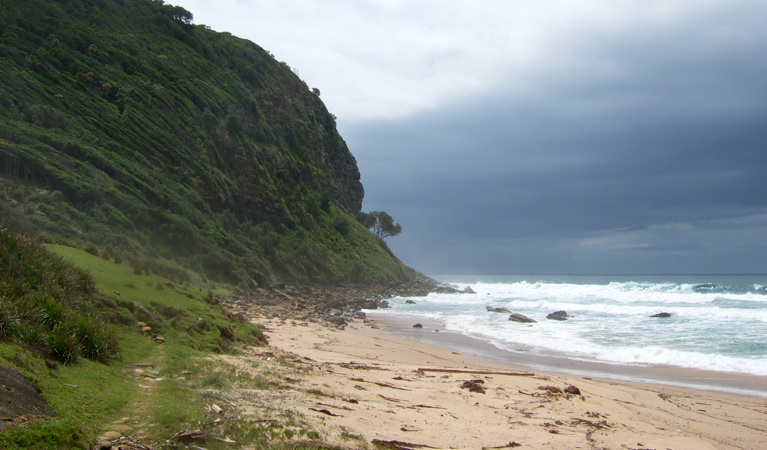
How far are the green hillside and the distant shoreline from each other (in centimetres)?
1293

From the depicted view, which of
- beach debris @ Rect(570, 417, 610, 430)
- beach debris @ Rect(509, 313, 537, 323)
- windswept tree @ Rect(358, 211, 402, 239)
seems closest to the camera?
beach debris @ Rect(570, 417, 610, 430)

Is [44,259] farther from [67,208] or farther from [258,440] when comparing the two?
[67,208]

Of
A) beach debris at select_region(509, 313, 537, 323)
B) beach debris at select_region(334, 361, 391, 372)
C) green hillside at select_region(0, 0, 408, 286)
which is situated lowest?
beach debris at select_region(334, 361, 391, 372)

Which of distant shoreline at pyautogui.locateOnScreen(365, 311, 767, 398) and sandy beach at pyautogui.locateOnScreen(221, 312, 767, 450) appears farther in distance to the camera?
distant shoreline at pyautogui.locateOnScreen(365, 311, 767, 398)

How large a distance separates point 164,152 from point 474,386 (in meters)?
39.2

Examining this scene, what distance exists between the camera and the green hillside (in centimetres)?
2747

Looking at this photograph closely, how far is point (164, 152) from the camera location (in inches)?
1667

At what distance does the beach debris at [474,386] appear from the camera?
35.1 feet

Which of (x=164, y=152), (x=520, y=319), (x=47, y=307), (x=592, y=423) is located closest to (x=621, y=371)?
(x=592, y=423)

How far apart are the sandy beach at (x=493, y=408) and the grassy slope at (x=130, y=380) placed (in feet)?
3.23

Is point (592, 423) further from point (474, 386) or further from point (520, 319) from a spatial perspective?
point (520, 319)

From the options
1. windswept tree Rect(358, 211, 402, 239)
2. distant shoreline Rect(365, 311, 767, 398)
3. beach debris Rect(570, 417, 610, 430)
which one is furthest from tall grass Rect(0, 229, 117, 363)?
windswept tree Rect(358, 211, 402, 239)

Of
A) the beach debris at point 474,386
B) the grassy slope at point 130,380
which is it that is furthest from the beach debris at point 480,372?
the grassy slope at point 130,380

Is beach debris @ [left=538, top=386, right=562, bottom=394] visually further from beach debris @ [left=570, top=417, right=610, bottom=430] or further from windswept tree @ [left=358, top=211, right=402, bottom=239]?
windswept tree @ [left=358, top=211, right=402, bottom=239]
